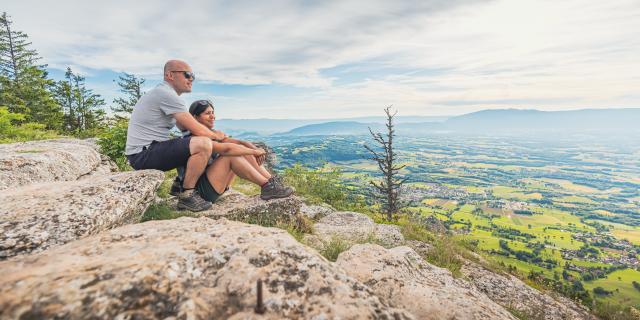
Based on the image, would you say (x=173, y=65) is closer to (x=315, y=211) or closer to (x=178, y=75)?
(x=178, y=75)

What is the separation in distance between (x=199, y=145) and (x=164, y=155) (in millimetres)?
874

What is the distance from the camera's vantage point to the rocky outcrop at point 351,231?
734 cm

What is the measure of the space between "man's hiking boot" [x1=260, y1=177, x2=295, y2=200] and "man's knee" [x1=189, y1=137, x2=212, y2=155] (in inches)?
74.0

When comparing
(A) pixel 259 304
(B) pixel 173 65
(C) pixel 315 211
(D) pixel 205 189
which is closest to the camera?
(A) pixel 259 304

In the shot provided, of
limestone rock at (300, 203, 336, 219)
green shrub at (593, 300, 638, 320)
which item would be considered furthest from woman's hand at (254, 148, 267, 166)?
green shrub at (593, 300, 638, 320)

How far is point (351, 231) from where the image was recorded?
8.66 m

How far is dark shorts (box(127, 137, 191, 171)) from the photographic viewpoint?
5.96 m

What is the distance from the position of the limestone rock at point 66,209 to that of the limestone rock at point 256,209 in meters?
1.60

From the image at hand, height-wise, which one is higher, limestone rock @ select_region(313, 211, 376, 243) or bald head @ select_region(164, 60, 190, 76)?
bald head @ select_region(164, 60, 190, 76)

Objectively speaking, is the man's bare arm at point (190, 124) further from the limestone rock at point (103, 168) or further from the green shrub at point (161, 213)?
the limestone rock at point (103, 168)

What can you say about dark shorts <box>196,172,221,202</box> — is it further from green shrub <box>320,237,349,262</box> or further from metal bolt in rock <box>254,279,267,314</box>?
metal bolt in rock <box>254,279,267,314</box>

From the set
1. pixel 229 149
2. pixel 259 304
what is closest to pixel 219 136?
pixel 229 149

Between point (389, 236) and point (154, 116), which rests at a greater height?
point (154, 116)

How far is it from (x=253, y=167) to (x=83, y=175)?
5496 millimetres
